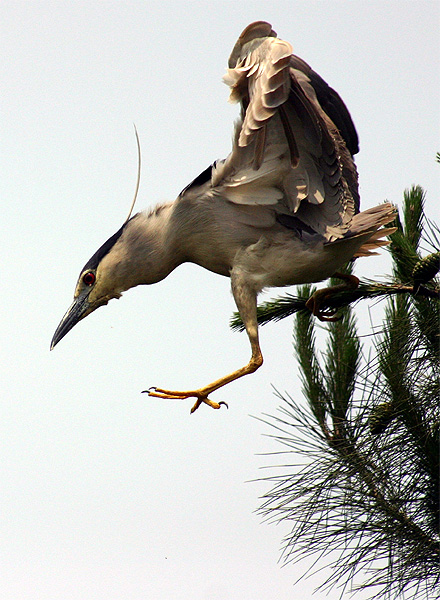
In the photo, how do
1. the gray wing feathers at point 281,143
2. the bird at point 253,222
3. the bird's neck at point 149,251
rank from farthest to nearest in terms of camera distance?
the bird's neck at point 149,251 < the bird at point 253,222 < the gray wing feathers at point 281,143

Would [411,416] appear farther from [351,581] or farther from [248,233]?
[248,233]

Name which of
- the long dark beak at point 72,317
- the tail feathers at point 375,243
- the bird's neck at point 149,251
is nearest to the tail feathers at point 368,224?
the tail feathers at point 375,243

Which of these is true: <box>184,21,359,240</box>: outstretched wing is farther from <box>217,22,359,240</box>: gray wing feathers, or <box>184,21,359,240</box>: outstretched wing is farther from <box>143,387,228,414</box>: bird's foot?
<box>143,387,228,414</box>: bird's foot

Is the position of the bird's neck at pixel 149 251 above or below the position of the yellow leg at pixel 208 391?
above

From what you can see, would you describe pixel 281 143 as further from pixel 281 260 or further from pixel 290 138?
pixel 281 260

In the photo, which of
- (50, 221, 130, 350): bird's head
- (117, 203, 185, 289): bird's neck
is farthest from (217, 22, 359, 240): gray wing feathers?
(50, 221, 130, 350): bird's head

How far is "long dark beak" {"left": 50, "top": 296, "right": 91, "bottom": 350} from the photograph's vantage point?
8.36 ft

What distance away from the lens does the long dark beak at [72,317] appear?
255 centimetres

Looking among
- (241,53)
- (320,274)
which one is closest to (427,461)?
(320,274)

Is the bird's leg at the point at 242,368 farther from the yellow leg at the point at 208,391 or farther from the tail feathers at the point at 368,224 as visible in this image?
the tail feathers at the point at 368,224

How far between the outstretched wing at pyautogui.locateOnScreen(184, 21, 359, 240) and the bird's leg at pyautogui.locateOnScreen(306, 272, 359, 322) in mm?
264

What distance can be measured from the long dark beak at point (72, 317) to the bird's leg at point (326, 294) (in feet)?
2.39

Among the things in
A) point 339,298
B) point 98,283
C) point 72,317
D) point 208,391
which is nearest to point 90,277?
point 98,283

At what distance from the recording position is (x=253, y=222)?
2.44 meters
